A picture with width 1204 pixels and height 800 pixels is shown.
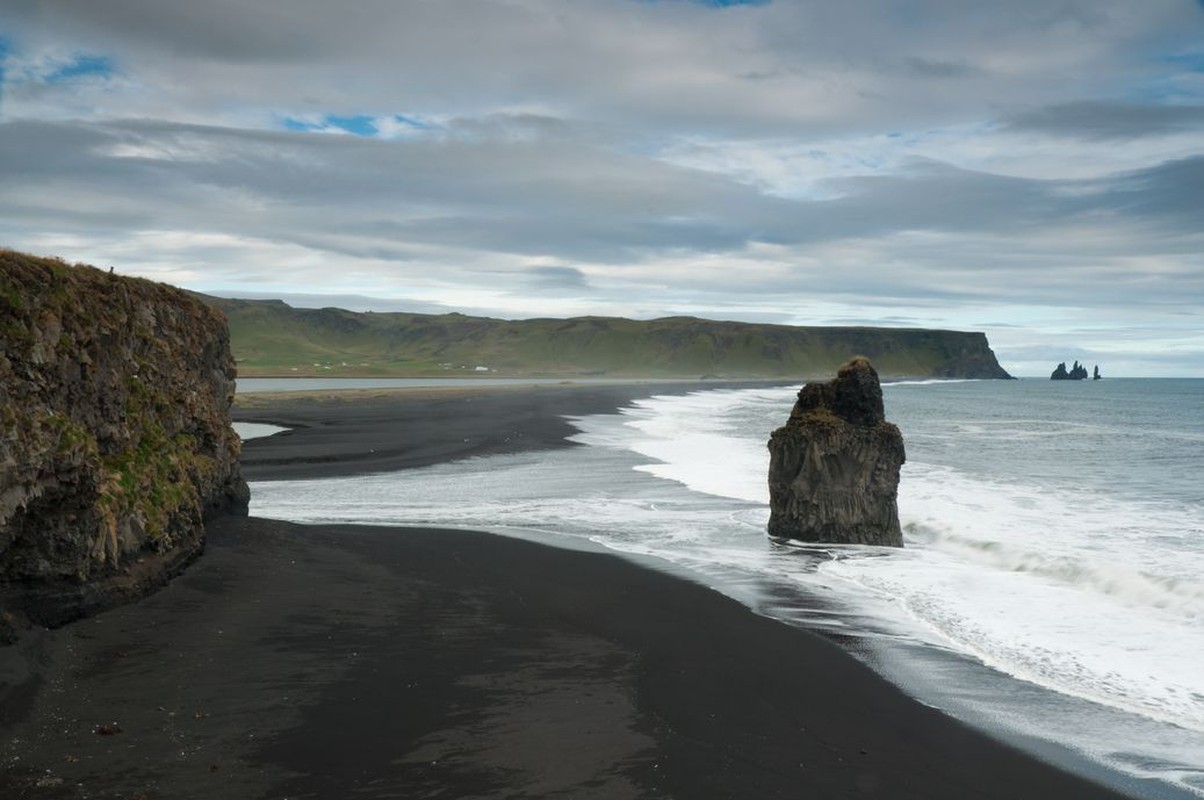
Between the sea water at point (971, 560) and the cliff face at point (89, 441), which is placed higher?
the cliff face at point (89, 441)

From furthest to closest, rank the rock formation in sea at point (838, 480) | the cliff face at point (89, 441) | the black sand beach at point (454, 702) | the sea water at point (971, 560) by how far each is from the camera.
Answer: the rock formation in sea at point (838, 480) < the sea water at point (971, 560) < the cliff face at point (89, 441) < the black sand beach at point (454, 702)

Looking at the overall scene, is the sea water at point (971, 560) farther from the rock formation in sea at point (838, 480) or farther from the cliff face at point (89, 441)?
the cliff face at point (89, 441)

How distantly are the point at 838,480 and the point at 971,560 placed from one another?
3.28m

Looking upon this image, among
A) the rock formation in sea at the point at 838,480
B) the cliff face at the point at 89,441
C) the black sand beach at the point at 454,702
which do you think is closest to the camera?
the black sand beach at the point at 454,702

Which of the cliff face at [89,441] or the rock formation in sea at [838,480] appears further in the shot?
the rock formation in sea at [838,480]

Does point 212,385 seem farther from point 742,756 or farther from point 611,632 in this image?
point 742,756

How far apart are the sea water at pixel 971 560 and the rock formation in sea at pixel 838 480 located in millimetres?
777

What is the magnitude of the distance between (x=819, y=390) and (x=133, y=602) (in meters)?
15.9

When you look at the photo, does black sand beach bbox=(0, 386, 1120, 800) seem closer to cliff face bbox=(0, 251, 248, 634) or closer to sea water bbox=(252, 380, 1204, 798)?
cliff face bbox=(0, 251, 248, 634)

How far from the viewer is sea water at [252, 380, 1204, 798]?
37.8 feet

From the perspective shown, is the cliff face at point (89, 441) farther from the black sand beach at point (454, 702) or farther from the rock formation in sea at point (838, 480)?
the rock formation in sea at point (838, 480)

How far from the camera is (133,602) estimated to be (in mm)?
13031

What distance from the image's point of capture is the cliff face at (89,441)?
11.2 m

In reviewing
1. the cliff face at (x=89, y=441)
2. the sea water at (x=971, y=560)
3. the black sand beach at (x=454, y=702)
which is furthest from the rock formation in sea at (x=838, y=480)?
the cliff face at (x=89, y=441)
